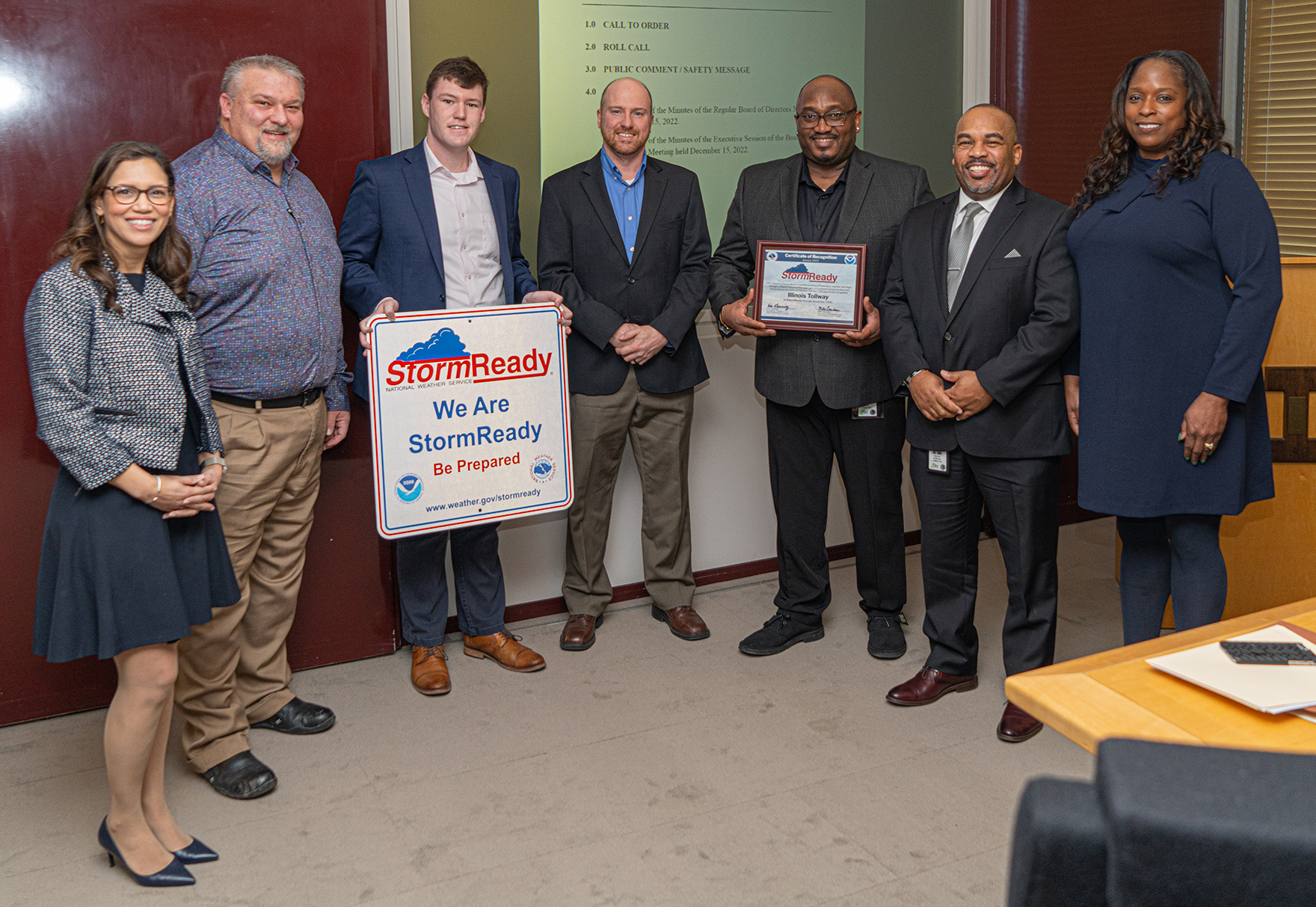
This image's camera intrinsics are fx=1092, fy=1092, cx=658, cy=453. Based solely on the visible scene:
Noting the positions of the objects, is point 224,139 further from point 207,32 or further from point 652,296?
point 652,296

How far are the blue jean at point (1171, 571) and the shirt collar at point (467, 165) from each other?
2.23 meters

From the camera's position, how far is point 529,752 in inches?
123

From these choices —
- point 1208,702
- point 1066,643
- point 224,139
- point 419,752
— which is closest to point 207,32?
point 224,139

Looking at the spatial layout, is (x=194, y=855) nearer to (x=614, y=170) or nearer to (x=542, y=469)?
(x=542, y=469)

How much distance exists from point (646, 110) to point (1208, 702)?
281cm

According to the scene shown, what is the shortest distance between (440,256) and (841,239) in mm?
1301

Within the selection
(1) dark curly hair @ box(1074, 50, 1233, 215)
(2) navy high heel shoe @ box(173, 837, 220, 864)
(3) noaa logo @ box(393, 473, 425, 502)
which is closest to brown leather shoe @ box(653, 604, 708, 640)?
(3) noaa logo @ box(393, 473, 425, 502)

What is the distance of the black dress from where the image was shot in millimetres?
2285

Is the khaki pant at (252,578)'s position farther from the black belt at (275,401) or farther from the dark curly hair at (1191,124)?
the dark curly hair at (1191,124)

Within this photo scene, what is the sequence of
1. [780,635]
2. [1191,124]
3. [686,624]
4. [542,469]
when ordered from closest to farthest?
[1191,124], [542,469], [780,635], [686,624]

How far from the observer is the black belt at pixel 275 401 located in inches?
116

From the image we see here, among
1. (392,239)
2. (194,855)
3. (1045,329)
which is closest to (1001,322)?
(1045,329)

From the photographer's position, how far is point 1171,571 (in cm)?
309

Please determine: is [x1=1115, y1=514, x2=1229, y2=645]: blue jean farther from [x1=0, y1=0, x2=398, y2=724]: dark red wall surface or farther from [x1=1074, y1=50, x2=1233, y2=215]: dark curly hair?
[x1=0, y1=0, x2=398, y2=724]: dark red wall surface
